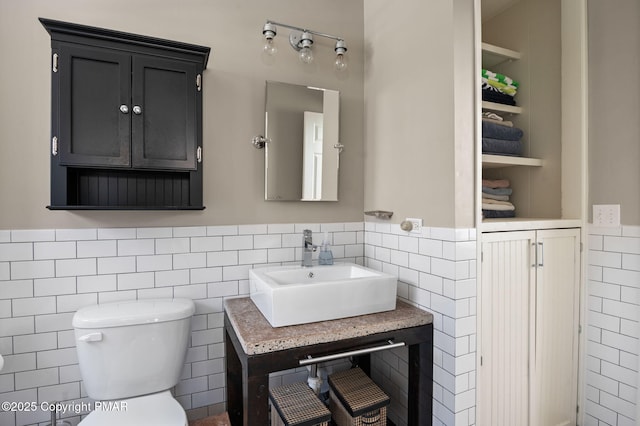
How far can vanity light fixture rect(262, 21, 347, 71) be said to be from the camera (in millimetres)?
1715

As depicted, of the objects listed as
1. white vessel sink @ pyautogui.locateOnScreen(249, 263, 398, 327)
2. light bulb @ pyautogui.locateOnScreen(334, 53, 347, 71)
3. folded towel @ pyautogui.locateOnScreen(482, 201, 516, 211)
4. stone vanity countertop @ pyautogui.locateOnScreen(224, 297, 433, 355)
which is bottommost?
stone vanity countertop @ pyautogui.locateOnScreen(224, 297, 433, 355)

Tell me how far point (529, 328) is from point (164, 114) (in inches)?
80.4

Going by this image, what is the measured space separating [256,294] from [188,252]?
445mm

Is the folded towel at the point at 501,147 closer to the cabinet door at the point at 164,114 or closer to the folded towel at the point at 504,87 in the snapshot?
the folded towel at the point at 504,87

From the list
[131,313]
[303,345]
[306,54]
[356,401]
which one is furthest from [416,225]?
[131,313]

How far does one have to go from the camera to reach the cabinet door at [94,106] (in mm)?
1348

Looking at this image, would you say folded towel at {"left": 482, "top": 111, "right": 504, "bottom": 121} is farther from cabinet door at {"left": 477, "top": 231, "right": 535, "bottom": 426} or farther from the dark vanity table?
the dark vanity table

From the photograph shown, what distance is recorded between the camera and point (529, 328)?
1554 mm

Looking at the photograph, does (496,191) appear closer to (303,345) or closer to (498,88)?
(498,88)

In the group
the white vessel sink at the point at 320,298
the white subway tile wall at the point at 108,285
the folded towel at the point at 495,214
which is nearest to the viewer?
the white vessel sink at the point at 320,298

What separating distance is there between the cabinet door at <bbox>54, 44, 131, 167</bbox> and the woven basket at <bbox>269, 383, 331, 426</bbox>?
1344 mm

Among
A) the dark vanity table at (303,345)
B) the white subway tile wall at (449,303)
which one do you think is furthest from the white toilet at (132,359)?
the white subway tile wall at (449,303)

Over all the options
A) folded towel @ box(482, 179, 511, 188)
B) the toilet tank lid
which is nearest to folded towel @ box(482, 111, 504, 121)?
folded towel @ box(482, 179, 511, 188)

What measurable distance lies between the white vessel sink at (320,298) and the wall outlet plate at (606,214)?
1099mm
